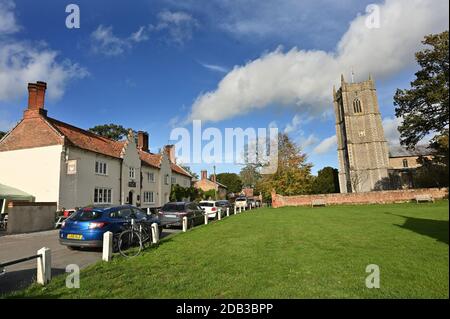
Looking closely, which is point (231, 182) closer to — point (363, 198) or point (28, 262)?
point (363, 198)

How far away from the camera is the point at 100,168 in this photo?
1089 inches

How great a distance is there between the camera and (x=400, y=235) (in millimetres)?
10312

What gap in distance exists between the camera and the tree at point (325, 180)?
214ft

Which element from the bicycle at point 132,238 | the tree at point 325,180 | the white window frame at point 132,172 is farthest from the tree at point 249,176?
the bicycle at point 132,238

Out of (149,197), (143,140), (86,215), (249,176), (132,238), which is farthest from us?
(249,176)

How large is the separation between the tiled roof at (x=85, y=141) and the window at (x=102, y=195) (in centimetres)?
341

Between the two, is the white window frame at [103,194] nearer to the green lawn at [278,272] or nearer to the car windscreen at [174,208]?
the car windscreen at [174,208]

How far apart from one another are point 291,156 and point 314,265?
44.0 meters

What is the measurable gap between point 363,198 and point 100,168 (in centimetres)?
2955

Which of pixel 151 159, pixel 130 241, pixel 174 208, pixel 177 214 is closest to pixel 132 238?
pixel 130 241

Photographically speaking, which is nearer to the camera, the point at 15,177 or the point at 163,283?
the point at 163,283

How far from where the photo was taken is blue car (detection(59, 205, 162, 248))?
9.99 meters

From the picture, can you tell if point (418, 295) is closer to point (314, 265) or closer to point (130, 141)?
point (314, 265)
